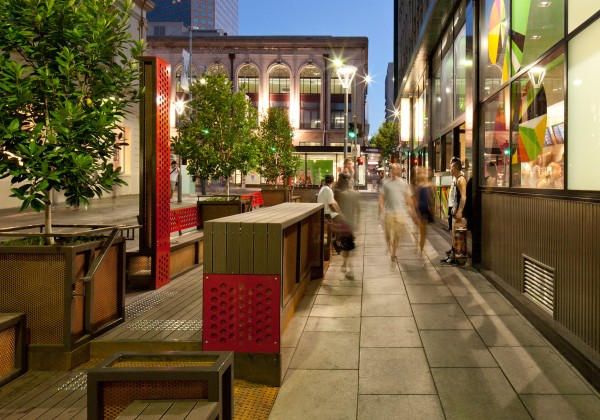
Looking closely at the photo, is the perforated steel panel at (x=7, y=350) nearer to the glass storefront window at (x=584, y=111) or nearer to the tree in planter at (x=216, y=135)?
the glass storefront window at (x=584, y=111)

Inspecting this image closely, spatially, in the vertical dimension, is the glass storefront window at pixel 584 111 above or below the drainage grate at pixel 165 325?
above

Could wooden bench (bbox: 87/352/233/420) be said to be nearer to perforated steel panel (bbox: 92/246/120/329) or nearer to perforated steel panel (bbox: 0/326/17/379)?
perforated steel panel (bbox: 0/326/17/379)

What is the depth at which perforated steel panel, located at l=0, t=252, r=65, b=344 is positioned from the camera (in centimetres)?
500

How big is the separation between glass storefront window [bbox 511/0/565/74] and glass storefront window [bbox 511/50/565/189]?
8.7 inches

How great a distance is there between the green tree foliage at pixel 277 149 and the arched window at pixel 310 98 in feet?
116

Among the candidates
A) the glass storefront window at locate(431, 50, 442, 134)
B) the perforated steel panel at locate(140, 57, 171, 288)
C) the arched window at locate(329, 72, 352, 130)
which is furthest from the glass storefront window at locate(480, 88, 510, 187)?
the arched window at locate(329, 72, 352, 130)

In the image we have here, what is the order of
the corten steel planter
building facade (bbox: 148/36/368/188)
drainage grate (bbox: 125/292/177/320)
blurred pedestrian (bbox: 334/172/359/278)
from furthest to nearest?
building facade (bbox: 148/36/368/188), blurred pedestrian (bbox: 334/172/359/278), drainage grate (bbox: 125/292/177/320), the corten steel planter

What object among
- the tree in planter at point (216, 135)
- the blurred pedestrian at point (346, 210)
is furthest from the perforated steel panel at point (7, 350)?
the tree in planter at point (216, 135)

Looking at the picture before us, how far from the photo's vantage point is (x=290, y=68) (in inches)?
2876

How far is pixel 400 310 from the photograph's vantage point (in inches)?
277

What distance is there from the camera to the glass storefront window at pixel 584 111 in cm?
492

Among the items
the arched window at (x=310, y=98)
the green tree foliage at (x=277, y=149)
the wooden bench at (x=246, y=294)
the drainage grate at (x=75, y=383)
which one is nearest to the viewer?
the drainage grate at (x=75, y=383)

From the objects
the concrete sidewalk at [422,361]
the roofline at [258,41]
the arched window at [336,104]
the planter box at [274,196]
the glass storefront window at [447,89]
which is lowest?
the concrete sidewalk at [422,361]

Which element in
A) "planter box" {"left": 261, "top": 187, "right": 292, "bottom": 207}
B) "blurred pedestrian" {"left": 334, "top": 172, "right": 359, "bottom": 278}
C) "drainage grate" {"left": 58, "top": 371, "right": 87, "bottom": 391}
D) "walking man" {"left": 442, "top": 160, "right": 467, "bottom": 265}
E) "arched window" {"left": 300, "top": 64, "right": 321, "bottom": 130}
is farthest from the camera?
"arched window" {"left": 300, "top": 64, "right": 321, "bottom": 130}
